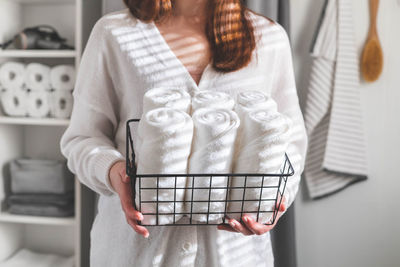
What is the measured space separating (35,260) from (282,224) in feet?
3.91

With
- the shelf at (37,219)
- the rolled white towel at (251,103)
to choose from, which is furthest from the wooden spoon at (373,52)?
the shelf at (37,219)

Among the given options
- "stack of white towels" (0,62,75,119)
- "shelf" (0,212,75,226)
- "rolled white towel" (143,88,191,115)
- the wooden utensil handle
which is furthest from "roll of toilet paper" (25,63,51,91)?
the wooden utensil handle

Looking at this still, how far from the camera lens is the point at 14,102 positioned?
1.62 m

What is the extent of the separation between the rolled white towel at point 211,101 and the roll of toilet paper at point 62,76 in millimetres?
1085

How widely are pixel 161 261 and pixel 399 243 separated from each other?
1280 mm

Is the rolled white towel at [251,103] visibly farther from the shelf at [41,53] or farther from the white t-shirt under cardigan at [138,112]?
the shelf at [41,53]

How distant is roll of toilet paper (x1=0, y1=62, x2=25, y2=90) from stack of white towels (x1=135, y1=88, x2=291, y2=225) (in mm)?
1210

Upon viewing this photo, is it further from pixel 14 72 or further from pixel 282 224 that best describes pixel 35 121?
pixel 282 224

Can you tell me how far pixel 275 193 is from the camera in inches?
23.8

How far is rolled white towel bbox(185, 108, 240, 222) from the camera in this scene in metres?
0.56

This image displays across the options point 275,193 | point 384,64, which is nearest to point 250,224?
point 275,193

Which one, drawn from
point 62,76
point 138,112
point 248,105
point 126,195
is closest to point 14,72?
point 62,76

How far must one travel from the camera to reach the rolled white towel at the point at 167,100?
1.95 feet

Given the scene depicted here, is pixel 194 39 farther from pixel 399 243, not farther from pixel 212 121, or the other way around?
pixel 399 243
